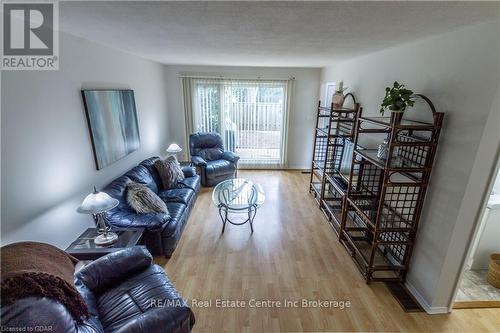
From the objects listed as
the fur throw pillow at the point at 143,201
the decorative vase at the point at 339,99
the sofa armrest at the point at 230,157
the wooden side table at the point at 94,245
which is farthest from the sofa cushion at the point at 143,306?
the decorative vase at the point at 339,99

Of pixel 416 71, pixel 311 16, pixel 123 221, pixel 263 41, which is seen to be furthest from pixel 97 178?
pixel 416 71

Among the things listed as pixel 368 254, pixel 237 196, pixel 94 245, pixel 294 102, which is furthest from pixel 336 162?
pixel 94 245

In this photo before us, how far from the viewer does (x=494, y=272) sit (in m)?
2.45

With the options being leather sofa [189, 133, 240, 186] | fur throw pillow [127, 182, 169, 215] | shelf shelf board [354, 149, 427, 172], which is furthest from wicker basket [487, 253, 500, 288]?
leather sofa [189, 133, 240, 186]

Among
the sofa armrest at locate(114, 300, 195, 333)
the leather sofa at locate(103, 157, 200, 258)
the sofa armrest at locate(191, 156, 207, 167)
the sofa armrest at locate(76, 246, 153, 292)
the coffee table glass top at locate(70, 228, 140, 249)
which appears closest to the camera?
the sofa armrest at locate(114, 300, 195, 333)

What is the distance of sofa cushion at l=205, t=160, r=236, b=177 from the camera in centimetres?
468

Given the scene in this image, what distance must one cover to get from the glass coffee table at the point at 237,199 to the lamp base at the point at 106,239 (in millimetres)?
1316

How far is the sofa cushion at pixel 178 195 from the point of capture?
339 cm

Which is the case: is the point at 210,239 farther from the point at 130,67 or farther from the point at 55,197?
the point at 130,67

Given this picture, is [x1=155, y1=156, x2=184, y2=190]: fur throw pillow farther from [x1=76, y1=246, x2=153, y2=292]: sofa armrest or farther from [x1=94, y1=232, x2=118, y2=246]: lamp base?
[x1=76, y1=246, x2=153, y2=292]: sofa armrest

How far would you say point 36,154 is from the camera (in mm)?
1914

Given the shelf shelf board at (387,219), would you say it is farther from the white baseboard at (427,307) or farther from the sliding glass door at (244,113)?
the sliding glass door at (244,113)

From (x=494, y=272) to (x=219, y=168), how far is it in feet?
13.0

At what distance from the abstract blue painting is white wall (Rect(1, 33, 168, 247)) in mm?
87
